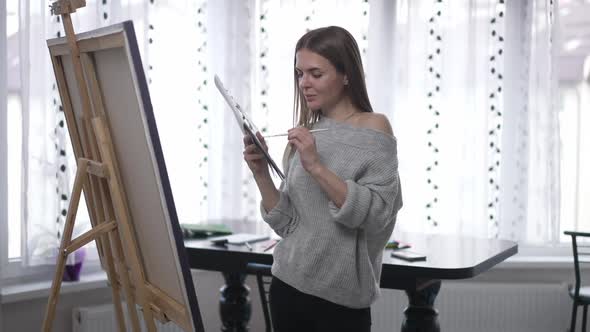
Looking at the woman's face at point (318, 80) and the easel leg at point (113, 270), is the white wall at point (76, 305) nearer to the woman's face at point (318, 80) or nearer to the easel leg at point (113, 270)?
the easel leg at point (113, 270)

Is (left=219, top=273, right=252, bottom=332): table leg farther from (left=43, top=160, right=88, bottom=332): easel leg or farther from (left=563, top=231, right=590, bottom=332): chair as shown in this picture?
(left=563, top=231, right=590, bottom=332): chair

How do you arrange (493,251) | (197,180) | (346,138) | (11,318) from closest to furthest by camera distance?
(346,138) → (493,251) → (11,318) → (197,180)

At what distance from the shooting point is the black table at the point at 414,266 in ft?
8.07

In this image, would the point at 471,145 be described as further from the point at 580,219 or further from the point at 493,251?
the point at 493,251

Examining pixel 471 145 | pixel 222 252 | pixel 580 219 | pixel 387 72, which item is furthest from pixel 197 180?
pixel 580 219

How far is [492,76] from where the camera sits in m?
3.76

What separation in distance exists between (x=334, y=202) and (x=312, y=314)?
262 millimetres

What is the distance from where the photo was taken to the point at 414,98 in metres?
3.76

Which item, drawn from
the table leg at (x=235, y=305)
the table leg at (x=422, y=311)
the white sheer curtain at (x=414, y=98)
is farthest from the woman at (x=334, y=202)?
the white sheer curtain at (x=414, y=98)

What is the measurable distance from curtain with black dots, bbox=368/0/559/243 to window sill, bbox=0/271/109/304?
4.88ft

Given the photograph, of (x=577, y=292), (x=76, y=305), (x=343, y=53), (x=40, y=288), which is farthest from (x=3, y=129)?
(x=577, y=292)

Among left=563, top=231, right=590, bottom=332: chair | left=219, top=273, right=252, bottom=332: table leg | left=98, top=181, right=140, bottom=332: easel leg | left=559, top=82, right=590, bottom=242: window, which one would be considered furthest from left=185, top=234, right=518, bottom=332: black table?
left=559, top=82, right=590, bottom=242: window

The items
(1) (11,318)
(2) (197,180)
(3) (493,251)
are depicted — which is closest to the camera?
(3) (493,251)

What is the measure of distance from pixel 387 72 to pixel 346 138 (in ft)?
7.00
